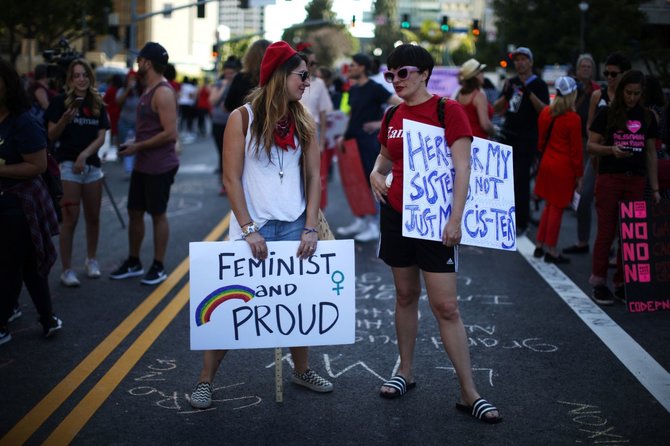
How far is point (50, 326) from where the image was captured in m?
6.43

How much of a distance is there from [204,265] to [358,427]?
111 centimetres

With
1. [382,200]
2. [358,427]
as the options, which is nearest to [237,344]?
[358,427]

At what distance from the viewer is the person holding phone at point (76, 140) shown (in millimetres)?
8062

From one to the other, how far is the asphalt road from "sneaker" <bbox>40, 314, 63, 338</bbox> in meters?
0.06

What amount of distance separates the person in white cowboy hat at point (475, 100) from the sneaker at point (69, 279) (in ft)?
14.6

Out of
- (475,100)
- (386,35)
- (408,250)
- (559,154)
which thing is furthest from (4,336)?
(386,35)

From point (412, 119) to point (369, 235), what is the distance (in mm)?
6212

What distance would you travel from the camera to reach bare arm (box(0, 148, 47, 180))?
5.97 m

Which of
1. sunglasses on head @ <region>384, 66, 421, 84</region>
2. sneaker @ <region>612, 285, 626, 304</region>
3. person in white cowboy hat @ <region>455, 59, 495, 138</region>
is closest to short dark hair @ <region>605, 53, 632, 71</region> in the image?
sneaker @ <region>612, 285, 626, 304</region>

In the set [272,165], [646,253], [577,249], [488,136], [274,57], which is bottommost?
[577,249]

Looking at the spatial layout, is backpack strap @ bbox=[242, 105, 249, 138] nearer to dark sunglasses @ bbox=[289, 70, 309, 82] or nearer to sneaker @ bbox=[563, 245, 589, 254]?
dark sunglasses @ bbox=[289, 70, 309, 82]

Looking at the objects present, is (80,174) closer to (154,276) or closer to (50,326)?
(154,276)

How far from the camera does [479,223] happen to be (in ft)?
16.5

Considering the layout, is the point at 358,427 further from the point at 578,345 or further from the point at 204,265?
the point at 578,345
